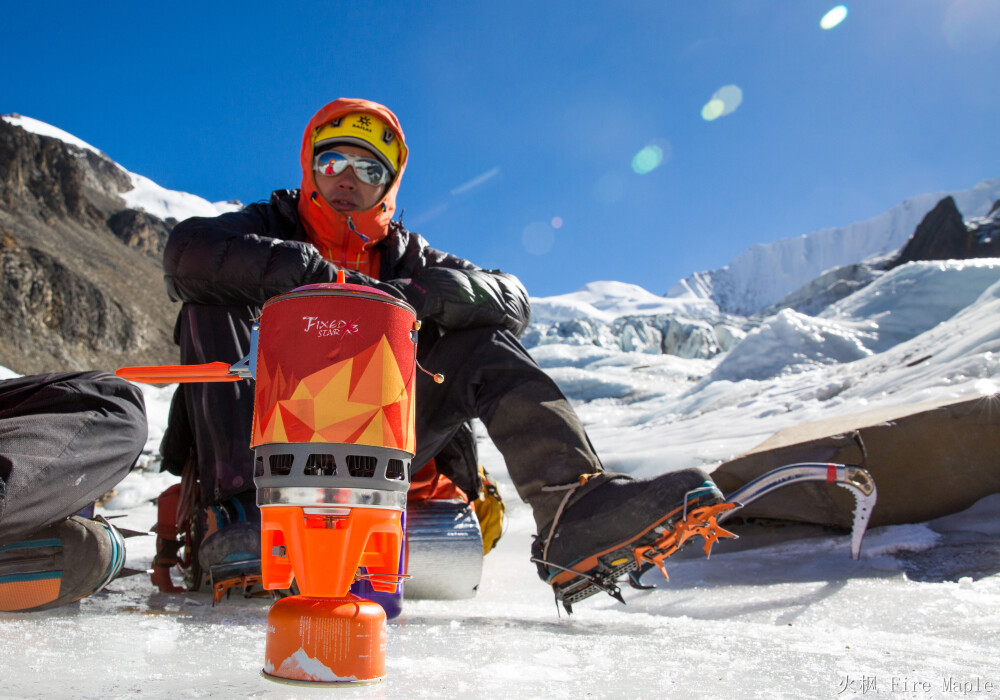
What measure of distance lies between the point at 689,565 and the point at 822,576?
37cm

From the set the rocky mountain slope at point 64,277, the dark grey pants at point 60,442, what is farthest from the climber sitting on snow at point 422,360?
the rocky mountain slope at point 64,277

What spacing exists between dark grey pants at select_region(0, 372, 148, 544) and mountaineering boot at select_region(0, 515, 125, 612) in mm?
37

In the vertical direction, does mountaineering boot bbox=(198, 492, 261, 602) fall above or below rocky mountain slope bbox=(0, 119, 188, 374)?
below

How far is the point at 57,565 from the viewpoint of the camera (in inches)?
35.9

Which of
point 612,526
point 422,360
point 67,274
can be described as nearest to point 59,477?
point 422,360

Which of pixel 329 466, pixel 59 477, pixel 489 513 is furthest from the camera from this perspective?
pixel 489 513

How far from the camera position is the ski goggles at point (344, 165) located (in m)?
1.60

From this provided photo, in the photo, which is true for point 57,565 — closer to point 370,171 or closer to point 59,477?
point 59,477

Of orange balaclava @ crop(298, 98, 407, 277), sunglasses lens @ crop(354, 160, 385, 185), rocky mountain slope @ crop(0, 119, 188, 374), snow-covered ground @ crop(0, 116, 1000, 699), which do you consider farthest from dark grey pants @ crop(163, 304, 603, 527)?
rocky mountain slope @ crop(0, 119, 188, 374)

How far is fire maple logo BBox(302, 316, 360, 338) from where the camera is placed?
595 millimetres

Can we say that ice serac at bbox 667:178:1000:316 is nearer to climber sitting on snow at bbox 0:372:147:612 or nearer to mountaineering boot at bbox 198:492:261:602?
mountaineering boot at bbox 198:492:261:602

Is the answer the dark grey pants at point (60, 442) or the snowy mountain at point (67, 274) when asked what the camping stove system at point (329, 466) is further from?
the snowy mountain at point (67, 274)

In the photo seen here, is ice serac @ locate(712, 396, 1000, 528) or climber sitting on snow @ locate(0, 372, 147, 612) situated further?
ice serac @ locate(712, 396, 1000, 528)

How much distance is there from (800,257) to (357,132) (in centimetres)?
7252
